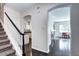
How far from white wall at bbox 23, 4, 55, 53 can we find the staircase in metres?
0.36

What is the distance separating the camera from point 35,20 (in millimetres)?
1822

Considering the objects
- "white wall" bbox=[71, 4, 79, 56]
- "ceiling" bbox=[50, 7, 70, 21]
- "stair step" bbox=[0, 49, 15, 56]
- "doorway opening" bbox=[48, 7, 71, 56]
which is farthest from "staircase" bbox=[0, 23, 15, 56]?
"white wall" bbox=[71, 4, 79, 56]

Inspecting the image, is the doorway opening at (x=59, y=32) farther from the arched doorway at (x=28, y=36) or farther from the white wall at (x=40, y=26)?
the arched doorway at (x=28, y=36)

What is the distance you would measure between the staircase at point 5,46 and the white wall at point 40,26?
36cm

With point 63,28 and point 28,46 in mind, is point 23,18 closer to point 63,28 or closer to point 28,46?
point 28,46

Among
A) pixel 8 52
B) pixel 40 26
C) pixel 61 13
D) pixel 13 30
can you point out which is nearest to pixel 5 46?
pixel 8 52

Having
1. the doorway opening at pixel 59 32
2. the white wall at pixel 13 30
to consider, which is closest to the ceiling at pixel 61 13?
the doorway opening at pixel 59 32

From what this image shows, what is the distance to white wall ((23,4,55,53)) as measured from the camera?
1808 millimetres

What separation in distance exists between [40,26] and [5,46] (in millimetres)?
632

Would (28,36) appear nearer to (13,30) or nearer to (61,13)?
(13,30)

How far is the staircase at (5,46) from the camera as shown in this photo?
5.70 feet

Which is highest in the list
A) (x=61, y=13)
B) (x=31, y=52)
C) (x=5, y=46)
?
(x=61, y=13)

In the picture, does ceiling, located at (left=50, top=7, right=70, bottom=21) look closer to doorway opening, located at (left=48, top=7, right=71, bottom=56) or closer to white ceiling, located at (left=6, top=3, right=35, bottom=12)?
doorway opening, located at (left=48, top=7, right=71, bottom=56)

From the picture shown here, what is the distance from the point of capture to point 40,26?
1.82 m
